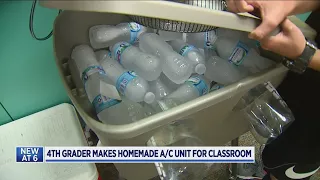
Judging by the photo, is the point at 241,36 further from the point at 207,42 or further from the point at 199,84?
the point at 199,84

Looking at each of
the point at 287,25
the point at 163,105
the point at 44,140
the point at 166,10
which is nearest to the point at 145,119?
the point at 163,105

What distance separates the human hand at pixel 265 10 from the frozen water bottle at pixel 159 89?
1.05ft

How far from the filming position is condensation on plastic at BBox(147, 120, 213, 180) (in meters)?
0.74

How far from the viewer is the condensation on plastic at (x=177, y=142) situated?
0.74 m

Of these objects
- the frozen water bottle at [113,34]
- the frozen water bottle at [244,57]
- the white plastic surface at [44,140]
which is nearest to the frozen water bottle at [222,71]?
the frozen water bottle at [244,57]

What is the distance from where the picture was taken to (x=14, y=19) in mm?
947

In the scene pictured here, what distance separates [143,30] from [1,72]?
546 mm

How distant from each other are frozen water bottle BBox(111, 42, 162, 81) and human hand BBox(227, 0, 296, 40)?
30cm

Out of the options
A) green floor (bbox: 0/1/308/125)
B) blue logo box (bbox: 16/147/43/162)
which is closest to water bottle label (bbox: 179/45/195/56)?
green floor (bbox: 0/1/308/125)

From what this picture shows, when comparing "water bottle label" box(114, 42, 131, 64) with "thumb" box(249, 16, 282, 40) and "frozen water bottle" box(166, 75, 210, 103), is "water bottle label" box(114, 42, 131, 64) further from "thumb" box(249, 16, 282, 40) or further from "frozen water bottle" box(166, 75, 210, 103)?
"thumb" box(249, 16, 282, 40)

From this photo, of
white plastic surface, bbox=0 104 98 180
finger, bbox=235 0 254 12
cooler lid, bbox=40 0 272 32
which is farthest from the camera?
white plastic surface, bbox=0 104 98 180

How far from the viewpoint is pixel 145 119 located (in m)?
0.62

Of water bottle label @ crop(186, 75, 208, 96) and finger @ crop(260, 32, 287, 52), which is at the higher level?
finger @ crop(260, 32, 287, 52)

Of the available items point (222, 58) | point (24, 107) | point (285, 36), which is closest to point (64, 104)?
point (24, 107)
